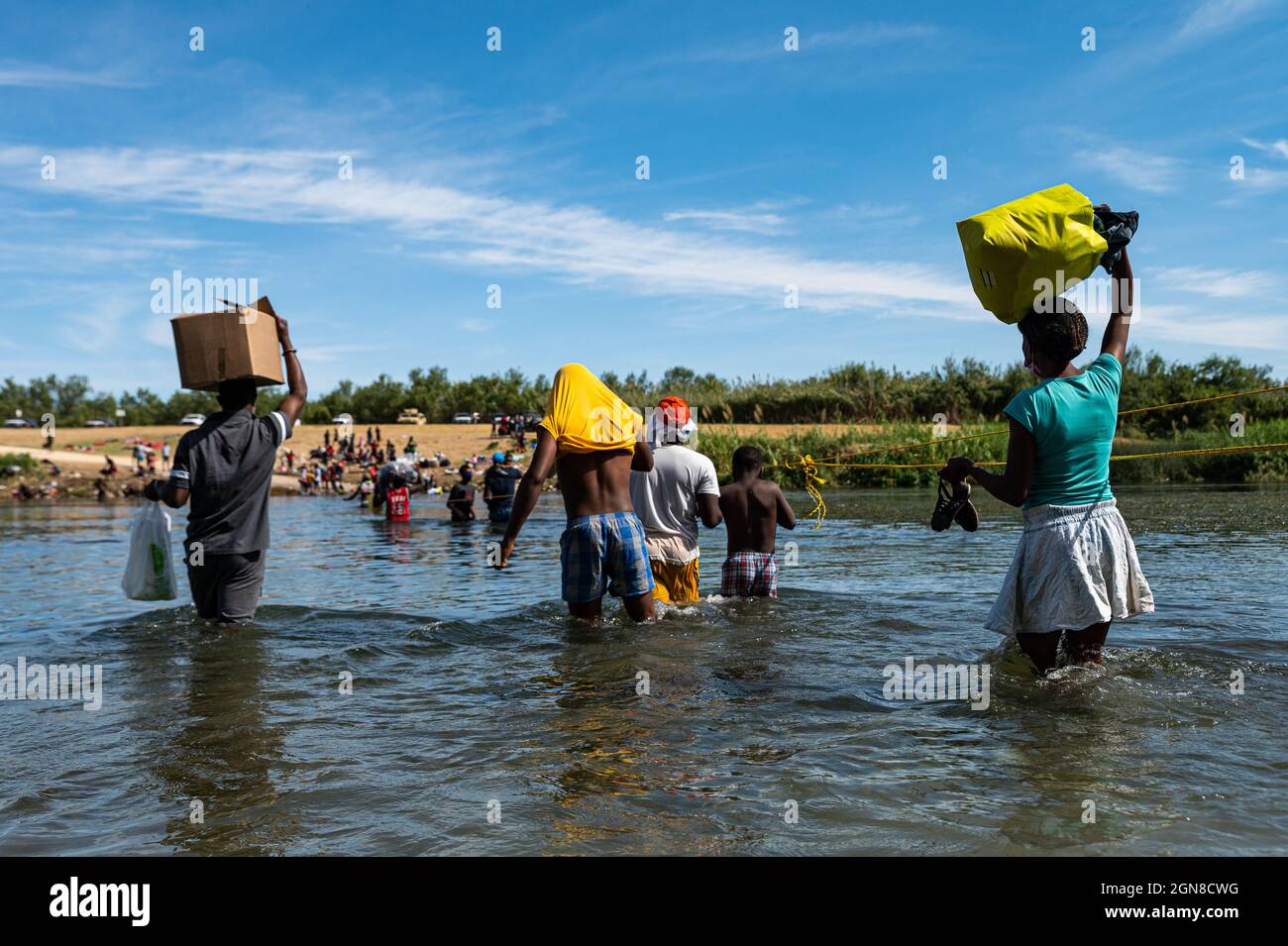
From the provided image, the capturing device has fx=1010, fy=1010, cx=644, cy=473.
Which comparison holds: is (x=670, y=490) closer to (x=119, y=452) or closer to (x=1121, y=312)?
(x=1121, y=312)

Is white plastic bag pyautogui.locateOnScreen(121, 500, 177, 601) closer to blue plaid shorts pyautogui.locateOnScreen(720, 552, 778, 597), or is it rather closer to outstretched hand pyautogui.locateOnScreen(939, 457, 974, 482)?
blue plaid shorts pyautogui.locateOnScreen(720, 552, 778, 597)

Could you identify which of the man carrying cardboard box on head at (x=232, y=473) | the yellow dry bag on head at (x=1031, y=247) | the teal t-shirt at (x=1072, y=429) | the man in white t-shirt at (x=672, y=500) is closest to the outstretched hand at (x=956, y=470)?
the teal t-shirt at (x=1072, y=429)

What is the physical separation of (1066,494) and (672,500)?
3401mm

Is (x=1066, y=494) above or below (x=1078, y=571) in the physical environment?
above

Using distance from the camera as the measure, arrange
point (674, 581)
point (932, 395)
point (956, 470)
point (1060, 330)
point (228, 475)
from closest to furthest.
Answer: point (1060, 330) → point (956, 470) → point (228, 475) → point (674, 581) → point (932, 395)

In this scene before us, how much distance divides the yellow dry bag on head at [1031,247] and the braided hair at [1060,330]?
72mm

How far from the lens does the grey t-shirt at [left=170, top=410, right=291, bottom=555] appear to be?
6320 millimetres

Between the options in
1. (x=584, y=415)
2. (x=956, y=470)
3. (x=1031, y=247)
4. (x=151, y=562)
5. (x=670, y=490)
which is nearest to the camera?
(x=1031, y=247)

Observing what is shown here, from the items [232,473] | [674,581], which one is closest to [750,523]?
[674,581]

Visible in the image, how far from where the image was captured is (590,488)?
21.0ft

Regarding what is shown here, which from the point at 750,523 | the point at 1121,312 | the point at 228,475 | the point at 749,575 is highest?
the point at 1121,312

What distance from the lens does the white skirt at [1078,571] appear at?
4.67 m
